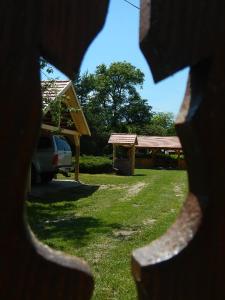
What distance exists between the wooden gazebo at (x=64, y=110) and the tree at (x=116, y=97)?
36.9m

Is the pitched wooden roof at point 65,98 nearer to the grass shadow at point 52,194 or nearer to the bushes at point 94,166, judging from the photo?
the grass shadow at point 52,194

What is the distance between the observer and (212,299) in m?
0.91

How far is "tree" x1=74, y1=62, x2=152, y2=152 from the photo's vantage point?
65.4 meters

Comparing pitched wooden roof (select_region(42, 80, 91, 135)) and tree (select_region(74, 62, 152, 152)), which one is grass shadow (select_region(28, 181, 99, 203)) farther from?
tree (select_region(74, 62, 152, 152))

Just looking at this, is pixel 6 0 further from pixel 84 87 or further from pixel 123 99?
Result: pixel 123 99

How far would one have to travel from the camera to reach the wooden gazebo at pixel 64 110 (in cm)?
1452

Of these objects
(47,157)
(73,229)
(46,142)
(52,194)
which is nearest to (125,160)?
(47,157)

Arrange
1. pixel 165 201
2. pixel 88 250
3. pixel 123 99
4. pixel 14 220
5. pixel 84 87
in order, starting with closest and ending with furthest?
pixel 14 220 < pixel 88 250 < pixel 165 201 < pixel 84 87 < pixel 123 99

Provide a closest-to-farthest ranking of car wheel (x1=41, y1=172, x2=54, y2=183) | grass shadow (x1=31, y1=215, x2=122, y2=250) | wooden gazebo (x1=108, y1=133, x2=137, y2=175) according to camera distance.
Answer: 1. grass shadow (x1=31, y1=215, x2=122, y2=250)
2. car wheel (x1=41, y1=172, x2=54, y2=183)
3. wooden gazebo (x1=108, y1=133, x2=137, y2=175)

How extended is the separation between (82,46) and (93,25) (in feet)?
0.12

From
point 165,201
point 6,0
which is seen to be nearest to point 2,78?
point 6,0

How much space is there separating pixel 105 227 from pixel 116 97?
61.9 m

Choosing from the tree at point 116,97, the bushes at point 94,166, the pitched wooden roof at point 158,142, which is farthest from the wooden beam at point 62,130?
the tree at point 116,97

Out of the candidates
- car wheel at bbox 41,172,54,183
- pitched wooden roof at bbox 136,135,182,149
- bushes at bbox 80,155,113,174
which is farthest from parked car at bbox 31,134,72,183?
pitched wooden roof at bbox 136,135,182,149
